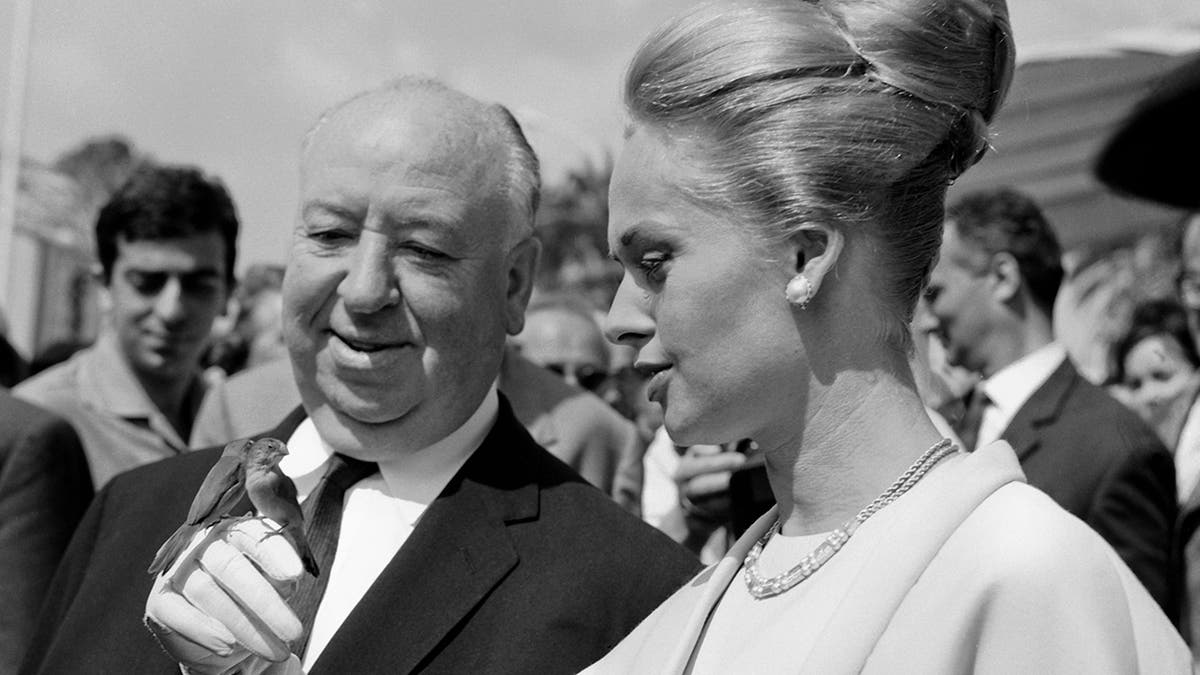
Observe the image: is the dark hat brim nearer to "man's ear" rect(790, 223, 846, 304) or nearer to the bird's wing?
"man's ear" rect(790, 223, 846, 304)

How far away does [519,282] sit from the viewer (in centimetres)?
322

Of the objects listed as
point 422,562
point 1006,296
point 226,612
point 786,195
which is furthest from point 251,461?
point 1006,296

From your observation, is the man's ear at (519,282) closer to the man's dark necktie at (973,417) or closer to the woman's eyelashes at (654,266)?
the woman's eyelashes at (654,266)

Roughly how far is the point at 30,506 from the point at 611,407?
212cm

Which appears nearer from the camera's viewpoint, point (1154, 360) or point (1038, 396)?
point (1038, 396)

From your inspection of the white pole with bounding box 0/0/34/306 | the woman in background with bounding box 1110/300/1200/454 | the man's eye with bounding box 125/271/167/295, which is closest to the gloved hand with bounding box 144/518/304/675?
the man's eye with bounding box 125/271/167/295

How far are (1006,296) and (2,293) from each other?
11.8 m

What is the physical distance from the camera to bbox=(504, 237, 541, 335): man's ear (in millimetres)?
3172

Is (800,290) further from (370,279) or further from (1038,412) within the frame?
(1038,412)

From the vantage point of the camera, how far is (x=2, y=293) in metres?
14.9

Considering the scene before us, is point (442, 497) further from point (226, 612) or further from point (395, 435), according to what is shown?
point (226, 612)

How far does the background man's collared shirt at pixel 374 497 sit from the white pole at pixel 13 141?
499 inches

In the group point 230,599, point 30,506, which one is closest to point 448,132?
point 230,599

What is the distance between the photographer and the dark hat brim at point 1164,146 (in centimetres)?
670
